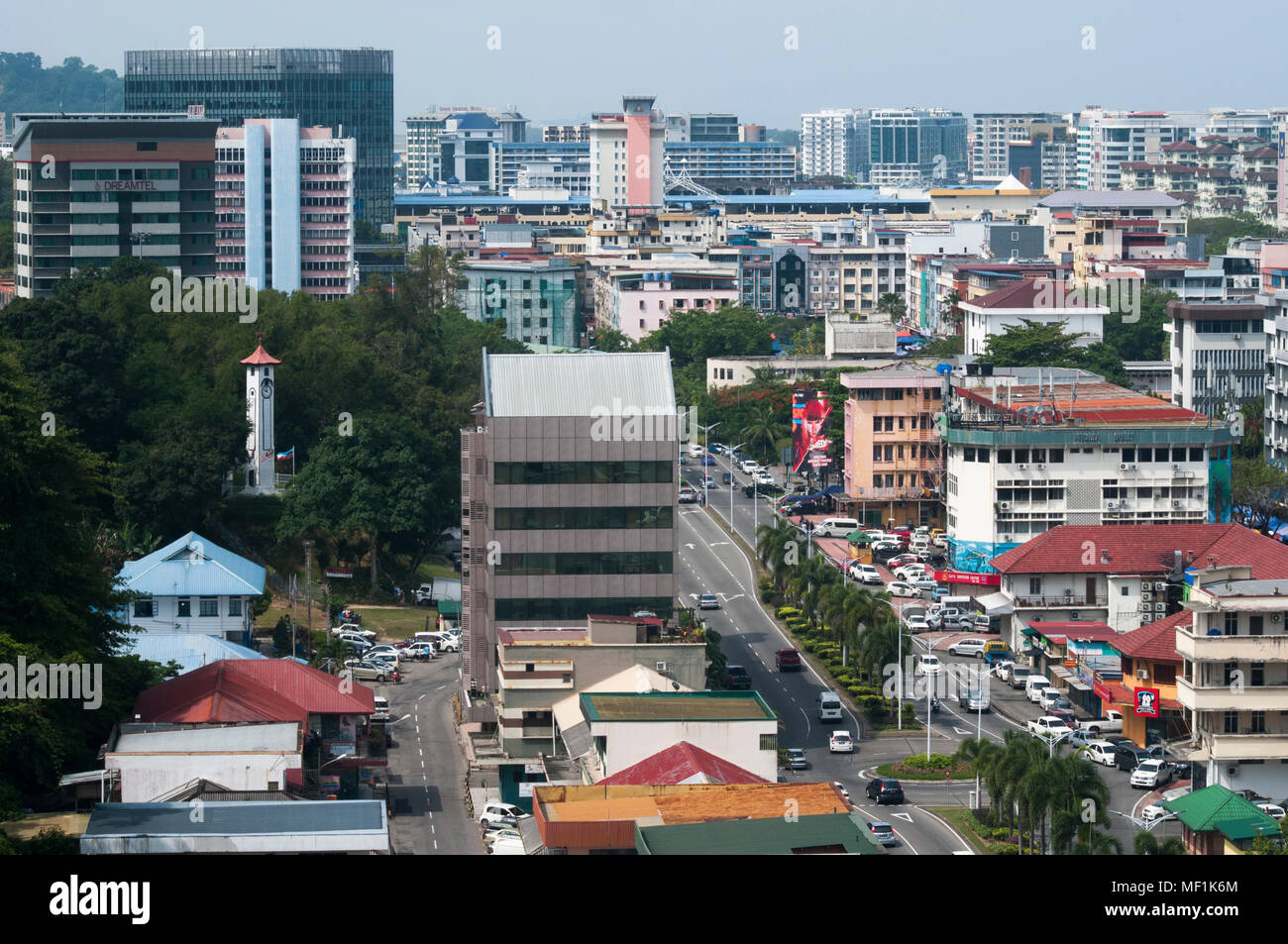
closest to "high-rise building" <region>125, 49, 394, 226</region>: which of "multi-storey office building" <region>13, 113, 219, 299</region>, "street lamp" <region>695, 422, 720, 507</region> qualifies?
"multi-storey office building" <region>13, 113, 219, 299</region>

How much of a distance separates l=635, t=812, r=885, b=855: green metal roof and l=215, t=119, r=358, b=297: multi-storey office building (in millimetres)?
69928

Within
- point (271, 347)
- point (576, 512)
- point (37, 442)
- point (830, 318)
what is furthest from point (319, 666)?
point (830, 318)

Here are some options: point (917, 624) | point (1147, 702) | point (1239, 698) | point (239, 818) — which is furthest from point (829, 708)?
point (239, 818)

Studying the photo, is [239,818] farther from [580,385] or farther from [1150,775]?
[1150,775]

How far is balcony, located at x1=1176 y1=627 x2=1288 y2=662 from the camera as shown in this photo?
32.3m

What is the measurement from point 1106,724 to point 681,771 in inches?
535

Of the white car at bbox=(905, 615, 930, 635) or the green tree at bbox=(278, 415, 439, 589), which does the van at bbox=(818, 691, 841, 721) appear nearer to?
the white car at bbox=(905, 615, 930, 635)

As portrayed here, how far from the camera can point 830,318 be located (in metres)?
84.1

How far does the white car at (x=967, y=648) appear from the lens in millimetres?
45000

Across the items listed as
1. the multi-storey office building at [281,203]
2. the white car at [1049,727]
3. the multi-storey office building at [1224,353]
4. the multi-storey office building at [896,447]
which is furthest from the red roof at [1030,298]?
the white car at [1049,727]

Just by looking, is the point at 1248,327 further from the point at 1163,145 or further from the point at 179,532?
the point at 1163,145

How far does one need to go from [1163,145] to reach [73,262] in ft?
381

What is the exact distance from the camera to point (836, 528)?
58.4 metres

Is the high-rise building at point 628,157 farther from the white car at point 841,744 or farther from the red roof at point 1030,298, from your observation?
the white car at point 841,744
